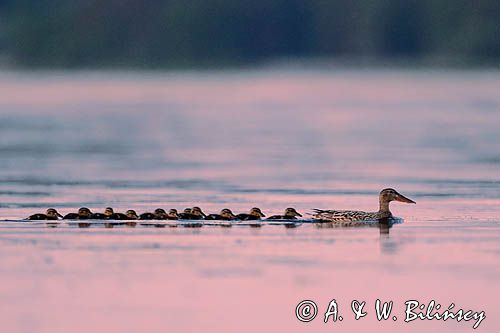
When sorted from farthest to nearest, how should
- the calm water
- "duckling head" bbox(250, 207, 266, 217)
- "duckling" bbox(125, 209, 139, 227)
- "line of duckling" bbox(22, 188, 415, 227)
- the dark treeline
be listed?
the dark treeline < "duckling head" bbox(250, 207, 266, 217) < "line of duckling" bbox(22, 188, 415, 227) < "duckling" bbox(125, 209, 139, 227) < the calm water

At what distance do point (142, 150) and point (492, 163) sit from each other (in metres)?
8.32

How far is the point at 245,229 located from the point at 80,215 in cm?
207

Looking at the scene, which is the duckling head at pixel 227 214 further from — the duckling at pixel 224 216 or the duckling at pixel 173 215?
the duckling at pixel 173 215

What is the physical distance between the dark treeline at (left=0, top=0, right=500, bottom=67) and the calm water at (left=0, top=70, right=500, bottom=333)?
59.3 m

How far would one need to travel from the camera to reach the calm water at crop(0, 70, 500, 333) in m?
17.2

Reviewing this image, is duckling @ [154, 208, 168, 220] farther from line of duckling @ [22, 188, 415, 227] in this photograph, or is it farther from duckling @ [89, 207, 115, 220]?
duckling @ [89, 207, 115, 220]

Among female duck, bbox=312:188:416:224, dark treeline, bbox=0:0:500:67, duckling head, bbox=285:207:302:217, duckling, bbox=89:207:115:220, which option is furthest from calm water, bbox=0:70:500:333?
dark treeline, bbox=0:0:500:67

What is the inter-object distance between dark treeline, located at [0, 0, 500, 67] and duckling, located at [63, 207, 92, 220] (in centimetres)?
8845

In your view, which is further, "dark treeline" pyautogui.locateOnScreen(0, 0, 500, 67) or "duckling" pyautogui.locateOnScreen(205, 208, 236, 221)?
"dark treeline" pyautogui.locateOnScreen(0, 0, 500, 67)

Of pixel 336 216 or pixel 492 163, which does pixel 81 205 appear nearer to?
pixel 336 216

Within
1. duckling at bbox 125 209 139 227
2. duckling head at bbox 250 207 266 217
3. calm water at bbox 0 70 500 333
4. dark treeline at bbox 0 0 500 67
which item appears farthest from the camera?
dark treeline at bbox 0 0 500 67

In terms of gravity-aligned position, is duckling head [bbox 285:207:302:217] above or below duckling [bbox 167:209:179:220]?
above

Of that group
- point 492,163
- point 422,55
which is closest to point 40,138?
point 492,163

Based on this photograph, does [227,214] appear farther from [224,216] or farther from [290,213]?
[290,213]
